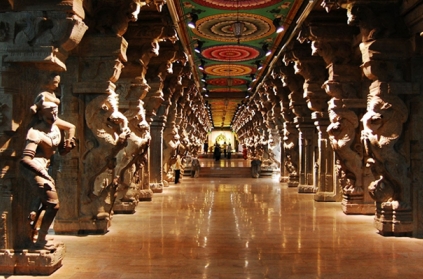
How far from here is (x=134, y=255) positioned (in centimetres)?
596

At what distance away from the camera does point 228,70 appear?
1972 centimetres

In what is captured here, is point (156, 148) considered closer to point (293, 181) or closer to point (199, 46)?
point (199, 46)

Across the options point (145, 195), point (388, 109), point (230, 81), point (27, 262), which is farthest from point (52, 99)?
point (230, 81)

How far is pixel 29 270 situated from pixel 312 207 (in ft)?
24.2

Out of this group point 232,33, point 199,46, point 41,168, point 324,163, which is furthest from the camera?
point 199,46

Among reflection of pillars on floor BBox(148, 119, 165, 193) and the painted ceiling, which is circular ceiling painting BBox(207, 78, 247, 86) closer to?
the painted ceiling

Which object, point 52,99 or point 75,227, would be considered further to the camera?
point 75,227

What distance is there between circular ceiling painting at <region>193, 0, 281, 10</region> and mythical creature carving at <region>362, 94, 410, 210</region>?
4.37m

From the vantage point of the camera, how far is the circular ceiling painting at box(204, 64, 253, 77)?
18750 millimetres

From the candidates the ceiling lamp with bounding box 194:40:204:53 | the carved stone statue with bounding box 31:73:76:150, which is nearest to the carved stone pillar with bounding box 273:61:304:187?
the ceiling lamp with bounding box 194:40:204:53

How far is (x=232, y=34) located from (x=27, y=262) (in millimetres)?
9994

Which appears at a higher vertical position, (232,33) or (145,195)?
(232,33)

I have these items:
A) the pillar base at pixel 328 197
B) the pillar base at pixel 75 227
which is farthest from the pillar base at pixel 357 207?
the pillar base at pixel 75 227

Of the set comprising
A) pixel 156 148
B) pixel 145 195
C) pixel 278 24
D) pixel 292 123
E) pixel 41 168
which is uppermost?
pixel 278 24
